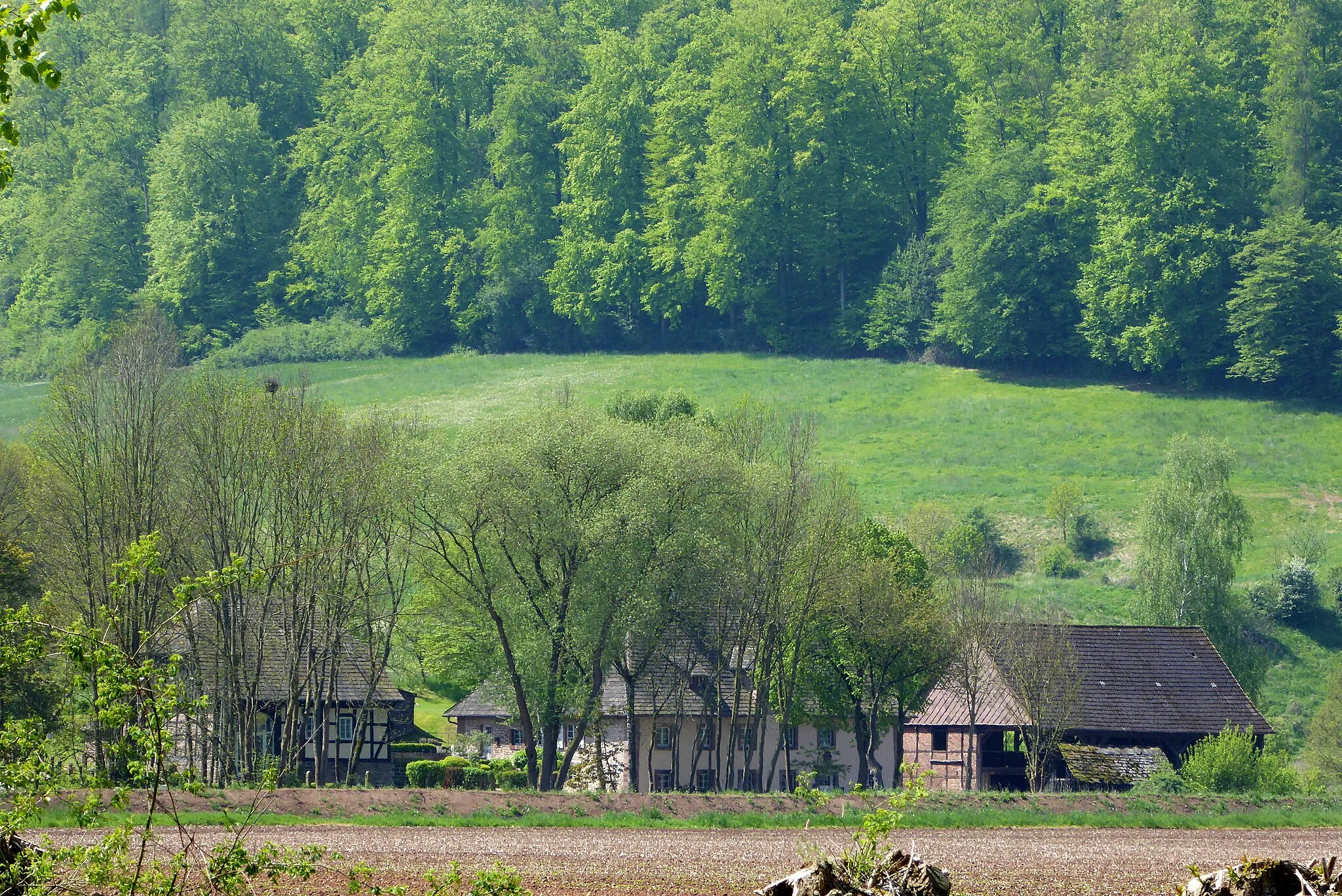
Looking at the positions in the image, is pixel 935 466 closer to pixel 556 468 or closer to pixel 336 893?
pixel 556 468

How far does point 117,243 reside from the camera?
440ft

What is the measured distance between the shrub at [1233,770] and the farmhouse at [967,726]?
11.8 feet

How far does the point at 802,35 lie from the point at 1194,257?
35.5 metres

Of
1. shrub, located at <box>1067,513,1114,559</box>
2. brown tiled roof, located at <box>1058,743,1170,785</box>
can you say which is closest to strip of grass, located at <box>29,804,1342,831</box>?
brown tiled roof, located at <box>1058,743,1170,785</box>

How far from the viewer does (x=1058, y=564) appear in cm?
7356

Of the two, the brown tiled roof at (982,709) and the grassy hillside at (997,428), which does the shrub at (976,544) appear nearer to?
the grassy hillside at (997,428)

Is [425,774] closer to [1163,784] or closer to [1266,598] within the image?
[1163,784]

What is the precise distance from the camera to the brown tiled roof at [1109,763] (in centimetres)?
5047

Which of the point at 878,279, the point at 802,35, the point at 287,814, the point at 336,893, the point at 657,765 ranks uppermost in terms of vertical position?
the point at 802,35

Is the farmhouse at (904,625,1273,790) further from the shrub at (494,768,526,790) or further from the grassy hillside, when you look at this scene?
the shrub at (494,768,526,790)

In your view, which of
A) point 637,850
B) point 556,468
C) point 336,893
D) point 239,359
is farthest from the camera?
point 239,359

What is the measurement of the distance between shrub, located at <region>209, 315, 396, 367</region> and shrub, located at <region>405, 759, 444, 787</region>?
67.4 metres

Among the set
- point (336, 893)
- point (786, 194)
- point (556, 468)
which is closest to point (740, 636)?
point (556, 468)

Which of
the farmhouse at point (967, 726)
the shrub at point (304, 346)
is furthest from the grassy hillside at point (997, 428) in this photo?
the farmhouse at point (967, 726)
